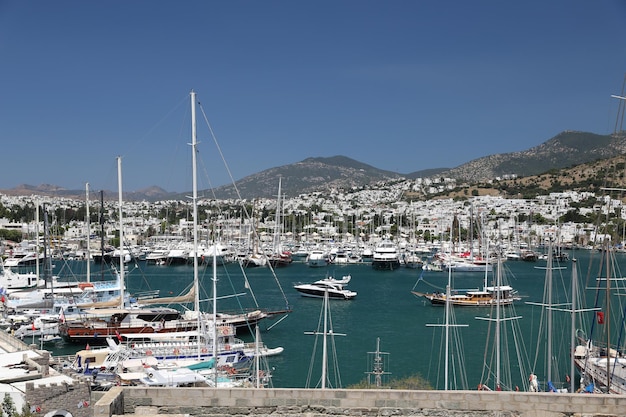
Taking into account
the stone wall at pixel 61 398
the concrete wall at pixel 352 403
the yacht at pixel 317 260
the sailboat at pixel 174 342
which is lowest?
the yacht at pixel 317 260

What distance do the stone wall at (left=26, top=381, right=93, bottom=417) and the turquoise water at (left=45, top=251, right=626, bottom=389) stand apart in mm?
8433

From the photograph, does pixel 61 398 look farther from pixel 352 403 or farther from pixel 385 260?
pixel 385 260

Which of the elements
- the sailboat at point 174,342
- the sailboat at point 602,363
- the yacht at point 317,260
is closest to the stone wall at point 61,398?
the sailboat at point 174,342

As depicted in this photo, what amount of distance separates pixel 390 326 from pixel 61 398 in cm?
2045

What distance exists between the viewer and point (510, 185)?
141m

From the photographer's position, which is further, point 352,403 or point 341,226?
point 341,226

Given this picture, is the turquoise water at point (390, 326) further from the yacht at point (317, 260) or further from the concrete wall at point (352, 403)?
the yacht at point (317, 260)

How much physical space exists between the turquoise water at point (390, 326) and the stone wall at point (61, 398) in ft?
27.7

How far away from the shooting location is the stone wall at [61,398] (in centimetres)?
1055

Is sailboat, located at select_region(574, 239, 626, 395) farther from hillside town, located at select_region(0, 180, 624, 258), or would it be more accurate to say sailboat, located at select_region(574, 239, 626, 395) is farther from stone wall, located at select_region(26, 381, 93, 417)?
hillside town, located at select_region(0, 180, 624, 258)

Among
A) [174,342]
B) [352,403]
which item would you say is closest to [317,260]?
[174,342]

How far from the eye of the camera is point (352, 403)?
7.17 meters

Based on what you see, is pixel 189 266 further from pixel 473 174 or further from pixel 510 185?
pixel 473 174

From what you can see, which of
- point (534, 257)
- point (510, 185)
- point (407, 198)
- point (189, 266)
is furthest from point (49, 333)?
point (407, 198)
